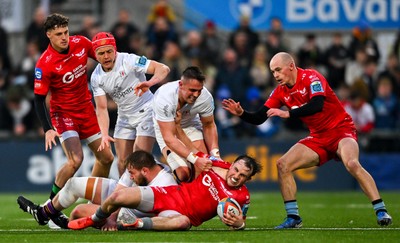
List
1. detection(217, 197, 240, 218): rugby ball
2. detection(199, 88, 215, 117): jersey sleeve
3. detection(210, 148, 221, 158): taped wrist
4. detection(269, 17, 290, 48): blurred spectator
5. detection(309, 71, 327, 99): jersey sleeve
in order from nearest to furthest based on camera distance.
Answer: detection(217, 197, 240, 218): rugby ball
detection(309, 71, 327, 99): jersey sleeve
detection(199, 88, 215, 117): jersey sleeve
detection(210, 148, 221, 158): taped wrist
detection(269, 17, 290, 48): blurred spectator

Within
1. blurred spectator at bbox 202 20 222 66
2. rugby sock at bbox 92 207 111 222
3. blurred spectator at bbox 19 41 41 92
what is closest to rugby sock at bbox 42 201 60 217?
rugby sock at bbox 92 207 111 222

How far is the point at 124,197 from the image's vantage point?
41.2ft

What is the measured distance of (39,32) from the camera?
23859 mm

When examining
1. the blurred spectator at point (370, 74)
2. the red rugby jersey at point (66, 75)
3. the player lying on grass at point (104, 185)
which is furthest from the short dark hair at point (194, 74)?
the blurred spectator at point (370, 74)

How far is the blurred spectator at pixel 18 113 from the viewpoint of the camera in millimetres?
22484

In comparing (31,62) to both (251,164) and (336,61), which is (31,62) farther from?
(251,164)

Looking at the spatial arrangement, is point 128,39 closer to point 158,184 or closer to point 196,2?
point 196,2

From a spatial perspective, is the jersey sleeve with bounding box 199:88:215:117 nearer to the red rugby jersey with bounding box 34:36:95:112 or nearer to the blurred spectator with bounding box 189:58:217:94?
the red rugby jersey with bounding box 34:36:95:112

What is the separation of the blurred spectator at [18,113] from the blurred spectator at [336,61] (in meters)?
6.56

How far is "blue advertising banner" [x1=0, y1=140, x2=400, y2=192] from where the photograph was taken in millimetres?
22219

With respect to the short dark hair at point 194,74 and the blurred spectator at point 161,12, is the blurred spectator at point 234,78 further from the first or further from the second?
the short dark hair at point 194,74

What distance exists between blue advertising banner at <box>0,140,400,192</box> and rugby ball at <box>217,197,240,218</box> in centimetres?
942

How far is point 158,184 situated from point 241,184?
109 cm

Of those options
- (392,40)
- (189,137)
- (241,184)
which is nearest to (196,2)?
(392,40)
